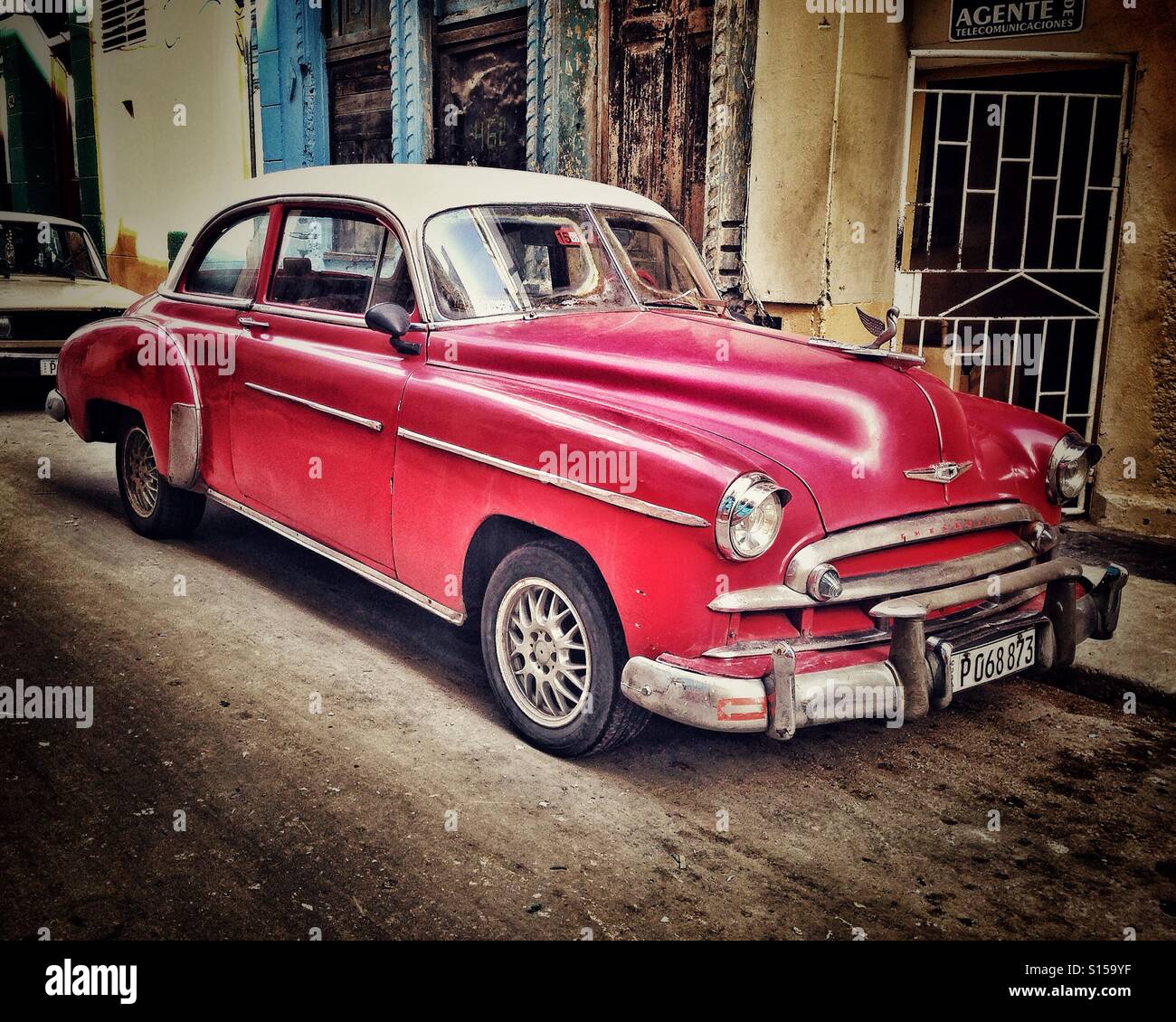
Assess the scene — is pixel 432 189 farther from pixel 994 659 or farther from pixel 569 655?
pixel 994 659

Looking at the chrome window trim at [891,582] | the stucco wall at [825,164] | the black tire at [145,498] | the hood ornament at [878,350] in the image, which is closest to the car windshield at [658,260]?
the hood ornament at [878,350]

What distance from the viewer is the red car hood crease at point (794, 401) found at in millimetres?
3121

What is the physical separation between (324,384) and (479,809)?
1.91 metres

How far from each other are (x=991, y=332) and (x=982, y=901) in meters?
5.06

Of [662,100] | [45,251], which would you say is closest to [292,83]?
[45,251]

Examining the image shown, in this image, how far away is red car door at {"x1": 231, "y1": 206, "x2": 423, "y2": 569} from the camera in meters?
3.91

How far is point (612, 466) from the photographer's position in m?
3.01

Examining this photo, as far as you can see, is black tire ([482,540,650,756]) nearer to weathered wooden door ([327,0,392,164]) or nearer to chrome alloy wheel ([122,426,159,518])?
chrome alloy wheel ([122,426,159,518])

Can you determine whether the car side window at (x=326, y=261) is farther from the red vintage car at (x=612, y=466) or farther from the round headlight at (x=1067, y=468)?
the round headlight at (x=1067, y=468)

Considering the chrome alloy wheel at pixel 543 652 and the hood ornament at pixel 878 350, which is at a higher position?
the hood ornament at pixel 878 350

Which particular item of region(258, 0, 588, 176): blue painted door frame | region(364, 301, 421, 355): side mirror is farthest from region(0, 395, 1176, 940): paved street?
region(258, 0, 588, 176): blue painted door frame

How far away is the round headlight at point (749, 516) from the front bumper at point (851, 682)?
0.30 m

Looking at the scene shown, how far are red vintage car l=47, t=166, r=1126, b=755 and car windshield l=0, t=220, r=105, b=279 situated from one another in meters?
6.06

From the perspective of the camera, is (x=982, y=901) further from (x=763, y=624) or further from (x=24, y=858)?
(x=24, y=858)
